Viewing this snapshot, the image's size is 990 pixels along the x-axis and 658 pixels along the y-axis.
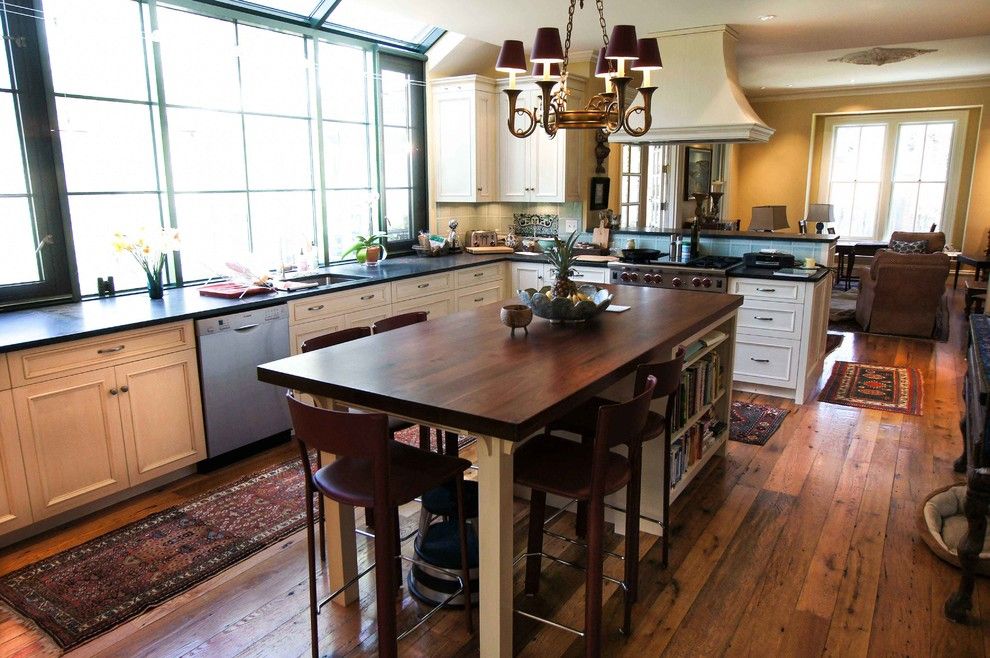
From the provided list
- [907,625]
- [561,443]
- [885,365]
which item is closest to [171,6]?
[561,443]

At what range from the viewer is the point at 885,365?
5.84m

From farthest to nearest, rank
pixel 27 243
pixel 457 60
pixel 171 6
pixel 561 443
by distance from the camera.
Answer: pixel 457 60
pixel 171 6
pixel 27 243
pixel 561 443

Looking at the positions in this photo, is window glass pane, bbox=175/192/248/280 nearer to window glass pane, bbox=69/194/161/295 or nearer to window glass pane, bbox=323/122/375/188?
window glass pane, bbox=69/194/161/295

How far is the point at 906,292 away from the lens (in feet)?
22.4

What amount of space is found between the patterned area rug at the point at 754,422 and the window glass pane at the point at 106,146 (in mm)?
3831

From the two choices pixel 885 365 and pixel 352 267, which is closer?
pixel 352 267

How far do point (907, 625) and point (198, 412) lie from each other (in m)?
3.24

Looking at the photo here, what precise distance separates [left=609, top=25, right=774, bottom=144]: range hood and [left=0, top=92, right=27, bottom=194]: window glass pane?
145 inches

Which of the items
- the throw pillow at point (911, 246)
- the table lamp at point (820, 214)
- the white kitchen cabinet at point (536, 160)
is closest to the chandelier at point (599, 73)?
the white kitchen cabinet at point (536, 160)

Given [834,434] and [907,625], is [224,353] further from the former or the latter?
[834,434]

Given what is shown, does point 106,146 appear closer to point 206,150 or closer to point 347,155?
point 206,150

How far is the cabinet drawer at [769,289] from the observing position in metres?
4.72

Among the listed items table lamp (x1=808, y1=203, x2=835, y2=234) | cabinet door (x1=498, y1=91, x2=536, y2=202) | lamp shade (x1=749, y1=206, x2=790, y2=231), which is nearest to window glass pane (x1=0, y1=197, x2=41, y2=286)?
cabinet door (x1=498, y1=91, x2=536, y2=202)

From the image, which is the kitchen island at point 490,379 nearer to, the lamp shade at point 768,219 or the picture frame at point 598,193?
the picture frame at point 598,193
